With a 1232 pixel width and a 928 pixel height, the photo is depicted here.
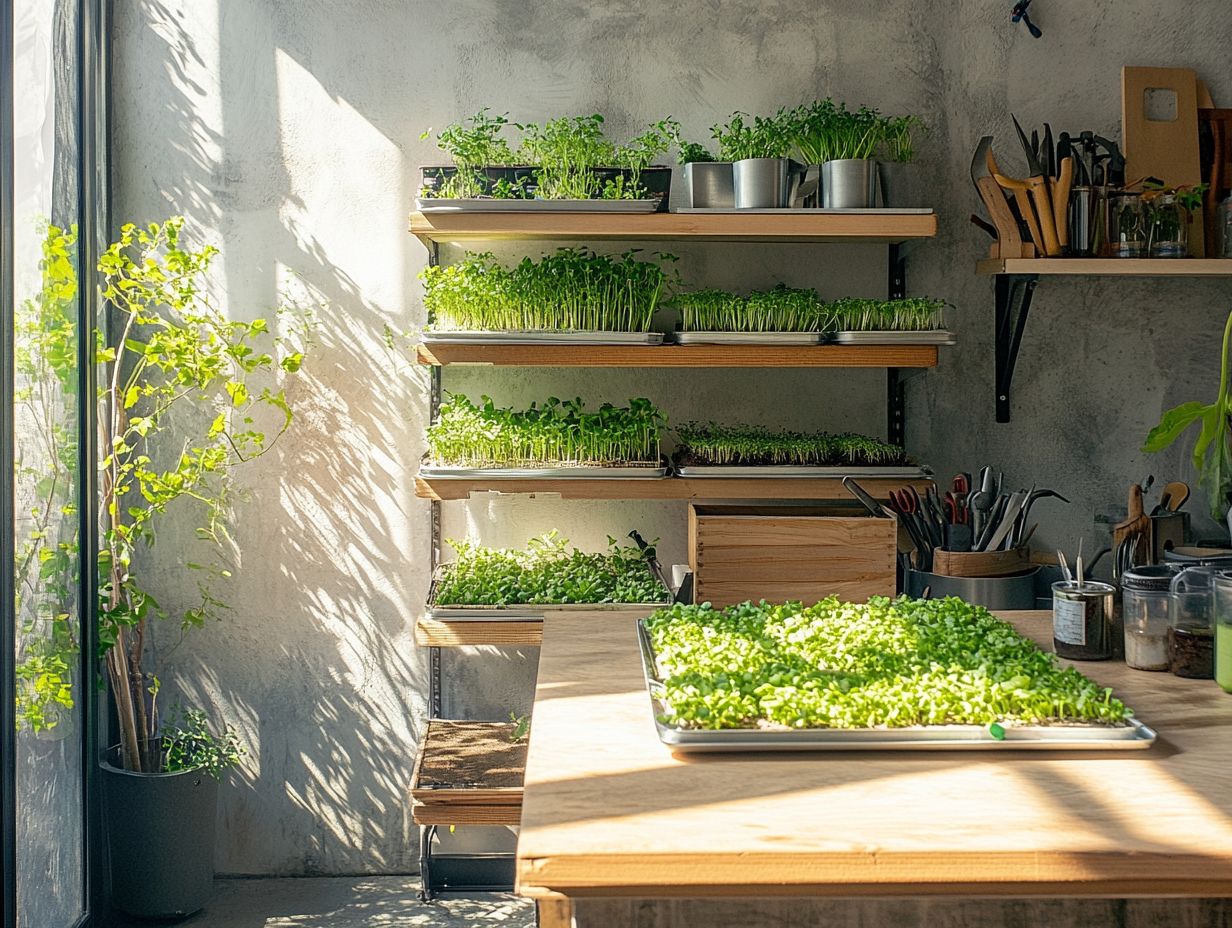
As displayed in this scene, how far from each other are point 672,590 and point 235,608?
147 cm

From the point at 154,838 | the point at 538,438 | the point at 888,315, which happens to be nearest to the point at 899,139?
the point at 888,315

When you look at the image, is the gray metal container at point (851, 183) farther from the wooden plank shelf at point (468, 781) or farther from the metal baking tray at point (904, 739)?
the metal baking tray at point (904, 739)

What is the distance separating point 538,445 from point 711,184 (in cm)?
91

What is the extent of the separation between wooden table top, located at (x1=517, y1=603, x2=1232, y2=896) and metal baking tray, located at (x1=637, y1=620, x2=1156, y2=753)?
0.6 inches

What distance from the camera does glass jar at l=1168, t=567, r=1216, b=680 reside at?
1.94 meters

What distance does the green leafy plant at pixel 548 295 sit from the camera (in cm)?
347

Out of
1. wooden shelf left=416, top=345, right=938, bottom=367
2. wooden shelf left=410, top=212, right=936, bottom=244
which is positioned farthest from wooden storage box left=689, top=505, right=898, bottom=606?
wooden shelf left=410, top=212, right=936, bottom=244

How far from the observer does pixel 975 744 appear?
156 cm

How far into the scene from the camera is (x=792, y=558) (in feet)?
10.8

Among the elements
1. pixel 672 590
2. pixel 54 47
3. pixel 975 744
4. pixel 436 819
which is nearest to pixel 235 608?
Answer: pixel 436 819

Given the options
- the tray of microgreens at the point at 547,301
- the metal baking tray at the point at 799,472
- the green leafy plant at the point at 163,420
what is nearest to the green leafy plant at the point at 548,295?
the tray of microgreens at the point at 547,301

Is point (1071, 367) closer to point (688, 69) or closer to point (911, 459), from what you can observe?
point (911, 459)

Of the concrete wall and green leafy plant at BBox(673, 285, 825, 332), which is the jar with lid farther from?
the concrete wall

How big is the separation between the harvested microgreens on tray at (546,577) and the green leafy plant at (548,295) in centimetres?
71
